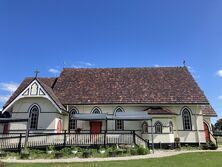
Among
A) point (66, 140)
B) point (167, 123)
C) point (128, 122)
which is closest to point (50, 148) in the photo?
point (66, 140)

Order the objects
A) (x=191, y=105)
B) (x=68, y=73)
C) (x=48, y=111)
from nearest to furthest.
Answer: (x=48, y=111) < (x=191, y=105) < (x=68, y=73)

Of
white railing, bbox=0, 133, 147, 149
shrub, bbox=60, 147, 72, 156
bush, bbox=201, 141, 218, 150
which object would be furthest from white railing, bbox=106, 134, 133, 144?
bush, bbox=201, 141, 218, 150

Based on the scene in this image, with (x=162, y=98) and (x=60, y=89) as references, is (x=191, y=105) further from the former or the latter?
(x=60, y=89)

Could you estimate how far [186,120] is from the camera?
80.9 feet

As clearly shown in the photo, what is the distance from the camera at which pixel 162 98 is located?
2505 centimetres

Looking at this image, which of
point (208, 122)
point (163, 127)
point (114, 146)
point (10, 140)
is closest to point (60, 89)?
point (10, 140)

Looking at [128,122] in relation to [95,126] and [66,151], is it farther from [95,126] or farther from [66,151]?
[66,151]

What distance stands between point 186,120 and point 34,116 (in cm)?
1718

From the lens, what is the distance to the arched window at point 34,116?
22.7 m

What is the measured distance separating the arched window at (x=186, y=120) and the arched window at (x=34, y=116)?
16.6 m

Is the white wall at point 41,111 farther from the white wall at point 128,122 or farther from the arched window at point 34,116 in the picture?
the arched window at point 34,116

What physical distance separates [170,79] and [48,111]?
16090mm

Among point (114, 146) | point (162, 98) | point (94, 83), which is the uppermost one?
point (94, 83)

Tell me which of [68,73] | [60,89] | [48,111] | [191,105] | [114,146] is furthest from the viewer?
[68,73]
